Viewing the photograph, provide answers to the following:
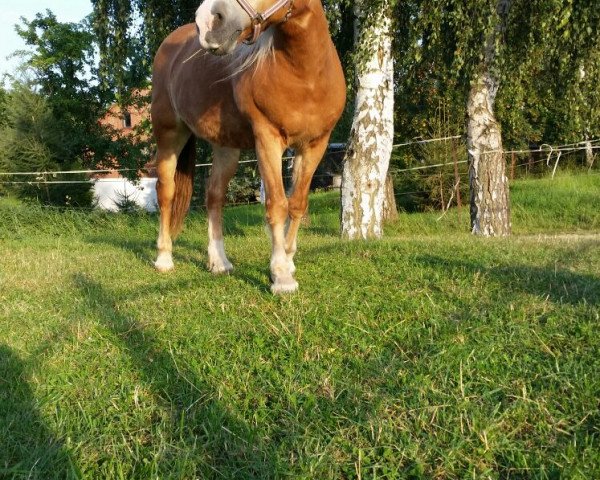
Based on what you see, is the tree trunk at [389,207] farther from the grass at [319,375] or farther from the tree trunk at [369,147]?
the grass at [319,375]

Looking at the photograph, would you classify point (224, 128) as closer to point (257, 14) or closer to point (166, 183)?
point (166, 183)

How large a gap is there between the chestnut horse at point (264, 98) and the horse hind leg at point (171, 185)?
3cm

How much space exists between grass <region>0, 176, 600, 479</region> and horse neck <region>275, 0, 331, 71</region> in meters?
1.64

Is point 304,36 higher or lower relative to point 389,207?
higher

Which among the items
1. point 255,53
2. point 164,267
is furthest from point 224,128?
point 164,267

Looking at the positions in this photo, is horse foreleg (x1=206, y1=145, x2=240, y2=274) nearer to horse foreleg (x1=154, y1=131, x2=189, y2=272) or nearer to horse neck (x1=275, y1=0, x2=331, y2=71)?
horse foreleg (x1=154, y1=131, x2=189, y2=272)

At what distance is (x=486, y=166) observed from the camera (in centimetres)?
952

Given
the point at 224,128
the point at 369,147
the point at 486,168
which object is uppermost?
the point at 224,128

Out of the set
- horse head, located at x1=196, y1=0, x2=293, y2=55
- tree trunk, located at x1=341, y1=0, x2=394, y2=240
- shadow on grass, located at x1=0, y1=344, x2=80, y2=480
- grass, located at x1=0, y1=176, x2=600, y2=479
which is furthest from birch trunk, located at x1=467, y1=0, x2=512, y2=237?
shadow on grass, located at x1=0, y1=344, x2=80, y2=480

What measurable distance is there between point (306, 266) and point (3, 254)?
484cm

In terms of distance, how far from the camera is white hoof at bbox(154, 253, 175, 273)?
569 cm

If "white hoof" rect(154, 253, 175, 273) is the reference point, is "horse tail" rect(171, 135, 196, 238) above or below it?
above

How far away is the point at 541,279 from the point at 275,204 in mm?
1982

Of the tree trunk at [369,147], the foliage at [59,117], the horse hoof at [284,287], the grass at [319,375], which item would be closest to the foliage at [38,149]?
the foliage at [59,117]
